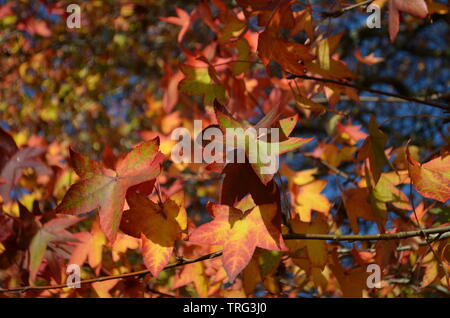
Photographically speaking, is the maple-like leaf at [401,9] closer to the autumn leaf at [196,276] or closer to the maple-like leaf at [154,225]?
the maple-like leaf at [154,225]

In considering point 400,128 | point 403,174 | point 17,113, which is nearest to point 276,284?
point 403,174

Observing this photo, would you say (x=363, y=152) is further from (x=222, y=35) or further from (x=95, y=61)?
(x=95, y=61)

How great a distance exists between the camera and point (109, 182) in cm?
94

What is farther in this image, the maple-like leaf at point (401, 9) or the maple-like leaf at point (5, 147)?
the maple-like leaf at point (5, 147)

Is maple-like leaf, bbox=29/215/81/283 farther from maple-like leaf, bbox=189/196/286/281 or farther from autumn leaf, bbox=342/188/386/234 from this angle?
autumn leaf, bbox=342/188/386/234

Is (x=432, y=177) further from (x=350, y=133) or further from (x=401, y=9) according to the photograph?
(x=350, y=133)

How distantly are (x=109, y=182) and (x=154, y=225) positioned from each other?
0.13 m

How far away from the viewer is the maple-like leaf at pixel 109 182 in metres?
0.90

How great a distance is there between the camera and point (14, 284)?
1.25 metres

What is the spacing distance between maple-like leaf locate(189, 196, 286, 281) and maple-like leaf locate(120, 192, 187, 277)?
6cm

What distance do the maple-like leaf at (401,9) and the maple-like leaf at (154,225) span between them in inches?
A: 24.9

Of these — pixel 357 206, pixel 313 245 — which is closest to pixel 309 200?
pixel 357 206

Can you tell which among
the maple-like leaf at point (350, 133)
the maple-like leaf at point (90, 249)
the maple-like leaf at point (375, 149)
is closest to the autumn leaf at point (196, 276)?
the maple-like leaf at point (90, 249)
